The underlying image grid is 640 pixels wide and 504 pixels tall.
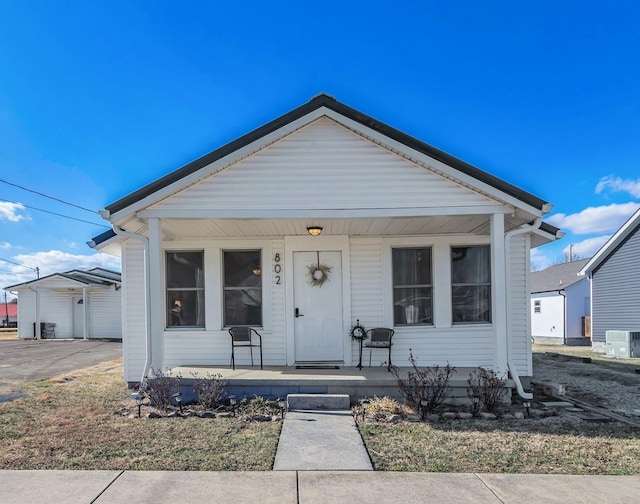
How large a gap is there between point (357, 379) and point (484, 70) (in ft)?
30.5

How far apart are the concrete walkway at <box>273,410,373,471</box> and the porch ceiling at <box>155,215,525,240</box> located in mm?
2909

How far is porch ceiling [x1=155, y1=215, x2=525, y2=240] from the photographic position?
22.2 feet

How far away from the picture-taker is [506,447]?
4480mm

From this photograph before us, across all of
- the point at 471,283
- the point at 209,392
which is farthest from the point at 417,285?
the point at 209,392

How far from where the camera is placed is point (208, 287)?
8.08 meters

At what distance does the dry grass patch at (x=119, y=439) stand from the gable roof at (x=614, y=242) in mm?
17461

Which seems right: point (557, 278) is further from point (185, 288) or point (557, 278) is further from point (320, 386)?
point (185, 288)

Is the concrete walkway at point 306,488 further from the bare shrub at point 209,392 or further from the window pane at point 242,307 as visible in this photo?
the window pane at point 242,307

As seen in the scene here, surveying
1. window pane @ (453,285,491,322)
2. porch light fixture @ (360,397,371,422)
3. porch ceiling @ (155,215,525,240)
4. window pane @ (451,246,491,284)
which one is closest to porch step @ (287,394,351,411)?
porch light fixture @ (360,397,371,422)

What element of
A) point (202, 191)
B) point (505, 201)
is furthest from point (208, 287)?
point (505, 201)

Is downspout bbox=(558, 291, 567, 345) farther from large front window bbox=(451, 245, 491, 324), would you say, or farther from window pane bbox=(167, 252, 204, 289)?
window pane bbox=(167, 252, 204, 289)

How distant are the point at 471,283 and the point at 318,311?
2.92 meters

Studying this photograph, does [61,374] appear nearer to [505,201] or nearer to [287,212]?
[287,212]

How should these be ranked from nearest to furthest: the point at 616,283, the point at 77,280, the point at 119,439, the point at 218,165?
the point at 119,439 → the point at 218,165 → the point at 616,283 → the point at 77,280
